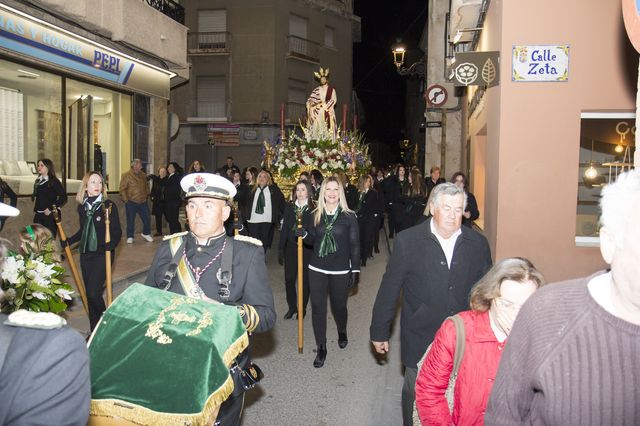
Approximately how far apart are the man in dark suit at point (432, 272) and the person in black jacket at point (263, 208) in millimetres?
7692

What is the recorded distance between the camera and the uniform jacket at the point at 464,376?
9.76 ft

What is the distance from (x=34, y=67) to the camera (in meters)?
12.2

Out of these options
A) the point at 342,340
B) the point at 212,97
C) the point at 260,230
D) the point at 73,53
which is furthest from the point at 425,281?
the point at 212,97

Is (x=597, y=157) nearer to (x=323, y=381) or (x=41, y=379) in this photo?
(x=323, y=381)

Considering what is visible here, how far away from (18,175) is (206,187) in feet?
32.6

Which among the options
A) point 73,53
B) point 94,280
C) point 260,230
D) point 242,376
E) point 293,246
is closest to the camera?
point 242,376

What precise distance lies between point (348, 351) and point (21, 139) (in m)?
9.02

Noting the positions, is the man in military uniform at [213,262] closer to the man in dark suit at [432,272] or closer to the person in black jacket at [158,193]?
the man in dark suit at [432,272]

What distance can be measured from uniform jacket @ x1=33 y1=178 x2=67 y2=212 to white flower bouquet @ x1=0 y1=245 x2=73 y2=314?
6.76 metres

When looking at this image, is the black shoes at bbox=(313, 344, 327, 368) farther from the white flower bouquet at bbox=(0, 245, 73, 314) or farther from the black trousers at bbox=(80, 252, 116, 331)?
the white flower bouquet at bbox=(0, 245, 73, 314)

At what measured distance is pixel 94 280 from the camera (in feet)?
22.9

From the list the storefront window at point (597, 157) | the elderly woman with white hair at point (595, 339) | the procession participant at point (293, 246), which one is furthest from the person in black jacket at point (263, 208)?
the elderly woman with white hair at point (595, 339)

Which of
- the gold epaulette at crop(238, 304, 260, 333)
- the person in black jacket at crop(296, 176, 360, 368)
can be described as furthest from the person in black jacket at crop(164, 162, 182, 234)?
the gold epaulette at crop(238, 304, 260, 333)

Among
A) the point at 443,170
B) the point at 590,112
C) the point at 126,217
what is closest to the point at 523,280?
the point at 590,112
